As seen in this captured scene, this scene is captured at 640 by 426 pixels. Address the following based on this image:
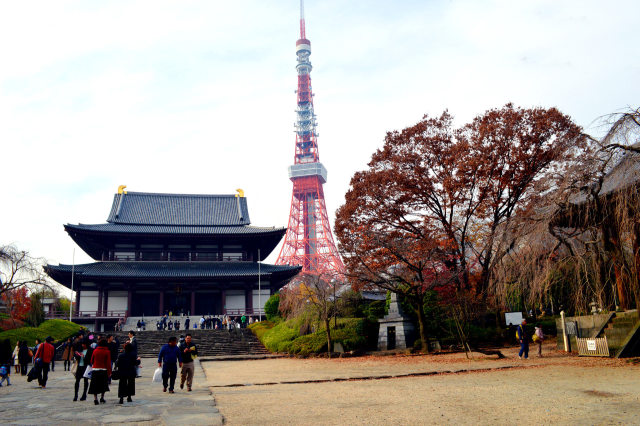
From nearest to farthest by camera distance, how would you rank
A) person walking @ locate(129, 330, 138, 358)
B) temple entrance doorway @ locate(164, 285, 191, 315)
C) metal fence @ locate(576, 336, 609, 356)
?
person walking @ locate(129, 330, 138, 358)
metal fence @ locate(576, 336, 609, 356)
temple entrance doorway @ locate(164, 285, 191, 315)

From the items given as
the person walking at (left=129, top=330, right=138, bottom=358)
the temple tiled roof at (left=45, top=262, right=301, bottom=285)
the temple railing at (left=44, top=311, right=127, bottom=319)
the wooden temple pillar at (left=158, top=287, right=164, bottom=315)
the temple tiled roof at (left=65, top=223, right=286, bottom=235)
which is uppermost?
the temple tiled roof at (left=65, top=223, right=286, bottom=235)

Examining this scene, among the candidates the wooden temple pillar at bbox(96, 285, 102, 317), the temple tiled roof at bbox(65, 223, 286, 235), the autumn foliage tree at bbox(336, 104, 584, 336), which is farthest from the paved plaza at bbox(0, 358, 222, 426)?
the temple tiled roof at bbox(65, 223, 286, 235)

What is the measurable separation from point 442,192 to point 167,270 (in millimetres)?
25932

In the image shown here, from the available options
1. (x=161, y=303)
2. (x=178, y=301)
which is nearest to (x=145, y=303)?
(x=161, y=303)

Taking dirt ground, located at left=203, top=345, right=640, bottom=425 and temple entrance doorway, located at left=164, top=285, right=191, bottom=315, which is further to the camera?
temple entrance doorway, located at left=164, top=285, right=191, bottom=315

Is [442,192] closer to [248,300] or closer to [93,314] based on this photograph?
[248,300]

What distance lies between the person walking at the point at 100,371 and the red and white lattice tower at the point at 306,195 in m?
49.1

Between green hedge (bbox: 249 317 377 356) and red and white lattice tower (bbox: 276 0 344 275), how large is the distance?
3161 centimetres

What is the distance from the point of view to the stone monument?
22.4 m

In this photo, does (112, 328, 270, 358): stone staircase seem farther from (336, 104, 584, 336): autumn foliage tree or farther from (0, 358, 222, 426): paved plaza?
(0, 358, 222, 426): paved plaza

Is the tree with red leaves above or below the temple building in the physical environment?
below

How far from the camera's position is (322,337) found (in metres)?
24.1

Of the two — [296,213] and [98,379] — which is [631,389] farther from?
[296,213]

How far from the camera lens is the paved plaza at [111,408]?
7422mm
